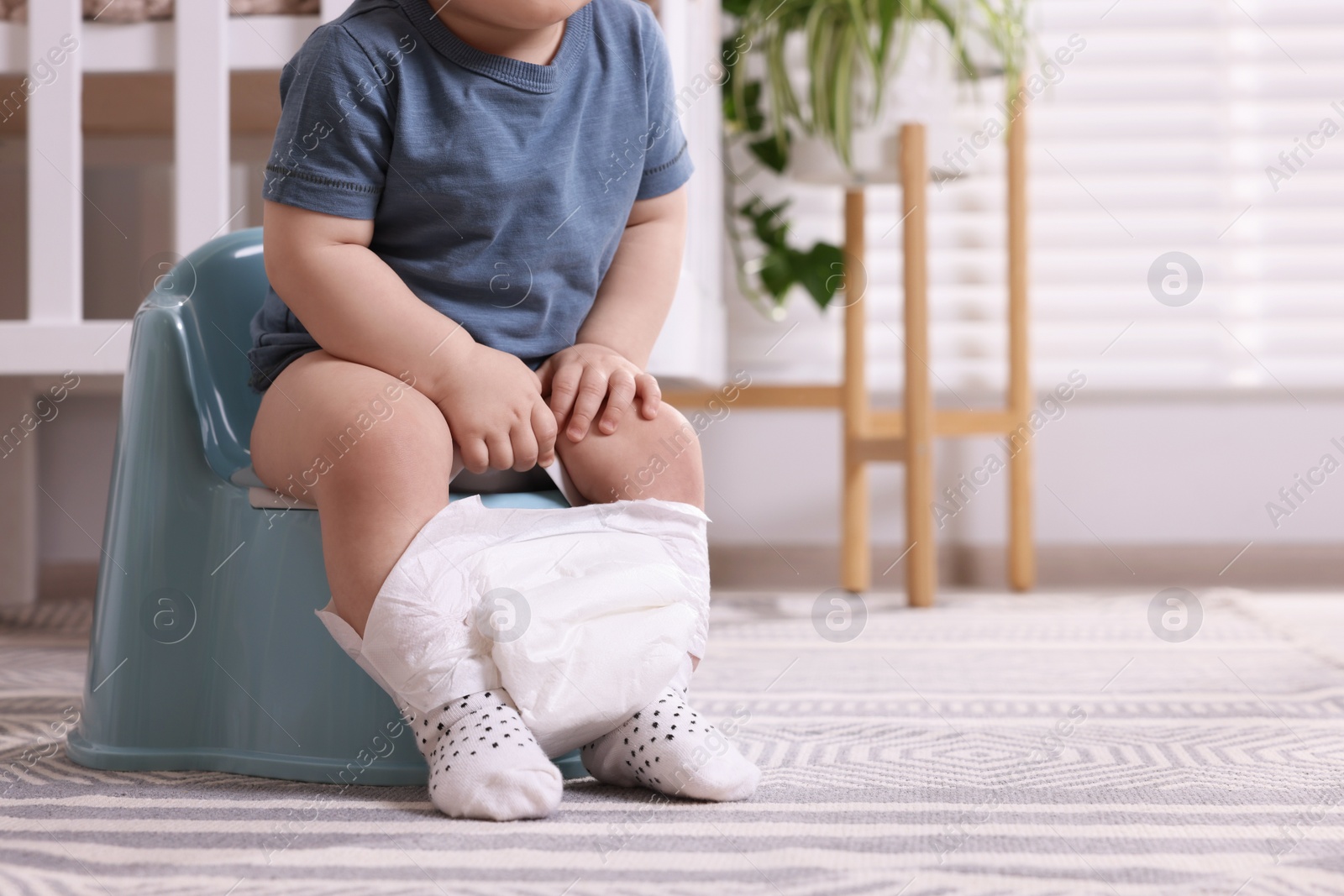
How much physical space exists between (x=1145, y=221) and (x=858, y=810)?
56.8 inches

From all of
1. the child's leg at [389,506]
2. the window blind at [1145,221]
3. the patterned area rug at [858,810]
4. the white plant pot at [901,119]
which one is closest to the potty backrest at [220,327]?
the child's leg at [389,506]

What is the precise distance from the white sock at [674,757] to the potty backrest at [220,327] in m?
0.30

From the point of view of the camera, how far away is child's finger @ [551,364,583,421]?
667 millimetres

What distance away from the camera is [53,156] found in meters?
1.08

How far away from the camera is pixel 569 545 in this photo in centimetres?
62

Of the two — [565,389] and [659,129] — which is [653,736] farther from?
[659,129]

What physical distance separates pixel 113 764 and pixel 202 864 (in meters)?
0.23

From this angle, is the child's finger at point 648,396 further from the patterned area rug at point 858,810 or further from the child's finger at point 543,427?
the patterned area rug at point 858,810

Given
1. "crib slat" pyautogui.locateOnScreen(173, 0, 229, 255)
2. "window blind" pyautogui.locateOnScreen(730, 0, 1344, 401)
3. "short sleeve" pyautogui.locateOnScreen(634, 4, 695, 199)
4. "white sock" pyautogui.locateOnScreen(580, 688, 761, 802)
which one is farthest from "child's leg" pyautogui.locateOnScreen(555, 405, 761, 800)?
"window blind" pyautogui.locateOnScreen(730, 0, 1344, 401)

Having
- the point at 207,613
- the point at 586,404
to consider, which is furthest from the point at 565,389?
the point at 207,613

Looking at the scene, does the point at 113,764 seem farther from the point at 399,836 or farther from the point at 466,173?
the point at 466,173

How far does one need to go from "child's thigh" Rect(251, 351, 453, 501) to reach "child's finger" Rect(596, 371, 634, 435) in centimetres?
9

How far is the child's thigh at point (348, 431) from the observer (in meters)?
0.60

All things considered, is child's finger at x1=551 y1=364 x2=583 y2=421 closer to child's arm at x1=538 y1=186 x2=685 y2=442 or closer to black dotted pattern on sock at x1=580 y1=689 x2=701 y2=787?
child's arm at x1=538 y1=186 x2=685 y2=442
